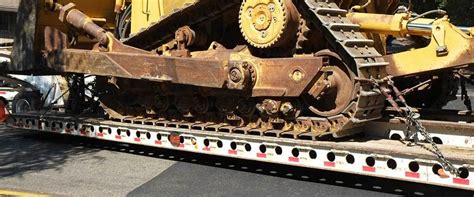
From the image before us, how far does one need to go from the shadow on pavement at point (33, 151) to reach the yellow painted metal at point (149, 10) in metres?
2.05

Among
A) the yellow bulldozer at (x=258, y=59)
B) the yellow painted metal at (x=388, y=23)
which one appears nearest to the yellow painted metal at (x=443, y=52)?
the yellow bulldozer at (x=258, y=59)

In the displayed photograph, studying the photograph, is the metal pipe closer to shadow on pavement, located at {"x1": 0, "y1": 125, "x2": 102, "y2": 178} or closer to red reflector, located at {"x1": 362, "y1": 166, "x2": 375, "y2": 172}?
red reflector, located at {"x1": 362, "y1": 166, "x2": 375, "y2": 172}

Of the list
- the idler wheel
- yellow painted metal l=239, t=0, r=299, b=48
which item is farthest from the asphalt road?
yellow painted metal l=239, t=0, r=299, b=48

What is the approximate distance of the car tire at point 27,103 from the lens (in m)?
11.2

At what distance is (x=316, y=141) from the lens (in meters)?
6.66

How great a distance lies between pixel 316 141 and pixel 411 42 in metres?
2.99

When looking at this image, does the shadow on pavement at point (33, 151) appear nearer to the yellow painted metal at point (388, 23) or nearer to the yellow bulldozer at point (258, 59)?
the yellow bulldozer at point (258, 59)

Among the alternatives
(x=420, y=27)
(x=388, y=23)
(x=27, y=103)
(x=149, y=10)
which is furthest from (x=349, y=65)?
(x=27, y=103)

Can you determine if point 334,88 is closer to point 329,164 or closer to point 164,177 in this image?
point 329,164

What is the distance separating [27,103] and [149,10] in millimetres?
3740

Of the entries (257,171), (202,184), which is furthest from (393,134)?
(202,184)

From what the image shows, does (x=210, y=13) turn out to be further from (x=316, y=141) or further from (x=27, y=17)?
(x=27, y=17)

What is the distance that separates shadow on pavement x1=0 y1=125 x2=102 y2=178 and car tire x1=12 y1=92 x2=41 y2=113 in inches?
18.9

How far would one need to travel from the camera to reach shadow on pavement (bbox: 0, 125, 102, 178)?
26.1ft
